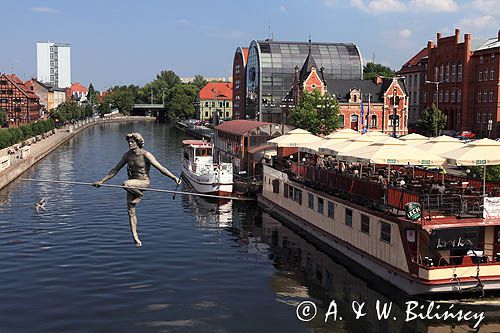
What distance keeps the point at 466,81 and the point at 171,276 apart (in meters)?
76.7

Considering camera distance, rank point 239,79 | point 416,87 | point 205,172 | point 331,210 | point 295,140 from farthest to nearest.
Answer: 1. point 239,79
2. point 416,87
3. point 205,172
4. point 295,140
5. point 331,210

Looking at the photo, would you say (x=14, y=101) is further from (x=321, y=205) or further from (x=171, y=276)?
(x=171, y=276)

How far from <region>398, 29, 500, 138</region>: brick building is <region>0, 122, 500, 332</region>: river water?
5400cm

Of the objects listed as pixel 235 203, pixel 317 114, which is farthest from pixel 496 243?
pixel 317 114

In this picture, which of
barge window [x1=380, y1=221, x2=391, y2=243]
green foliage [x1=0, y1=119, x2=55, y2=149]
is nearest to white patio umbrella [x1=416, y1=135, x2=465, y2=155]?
barge window [x1=380, y1=221, x2=391, y2=243]

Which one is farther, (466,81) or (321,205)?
(466,81)

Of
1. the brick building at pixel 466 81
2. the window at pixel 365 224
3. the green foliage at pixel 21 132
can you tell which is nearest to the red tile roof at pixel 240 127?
the window at pixel 365 224

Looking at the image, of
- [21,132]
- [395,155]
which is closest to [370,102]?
[21,132]

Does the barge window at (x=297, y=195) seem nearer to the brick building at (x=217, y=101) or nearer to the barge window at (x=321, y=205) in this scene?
the barge window at (x=321, y=205)

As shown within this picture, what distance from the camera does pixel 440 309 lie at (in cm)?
2558

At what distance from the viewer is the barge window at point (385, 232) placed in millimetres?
28188

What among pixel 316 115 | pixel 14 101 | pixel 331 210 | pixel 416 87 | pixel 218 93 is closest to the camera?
pixel 331 210

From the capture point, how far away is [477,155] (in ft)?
94.8

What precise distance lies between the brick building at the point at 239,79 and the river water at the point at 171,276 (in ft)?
288
